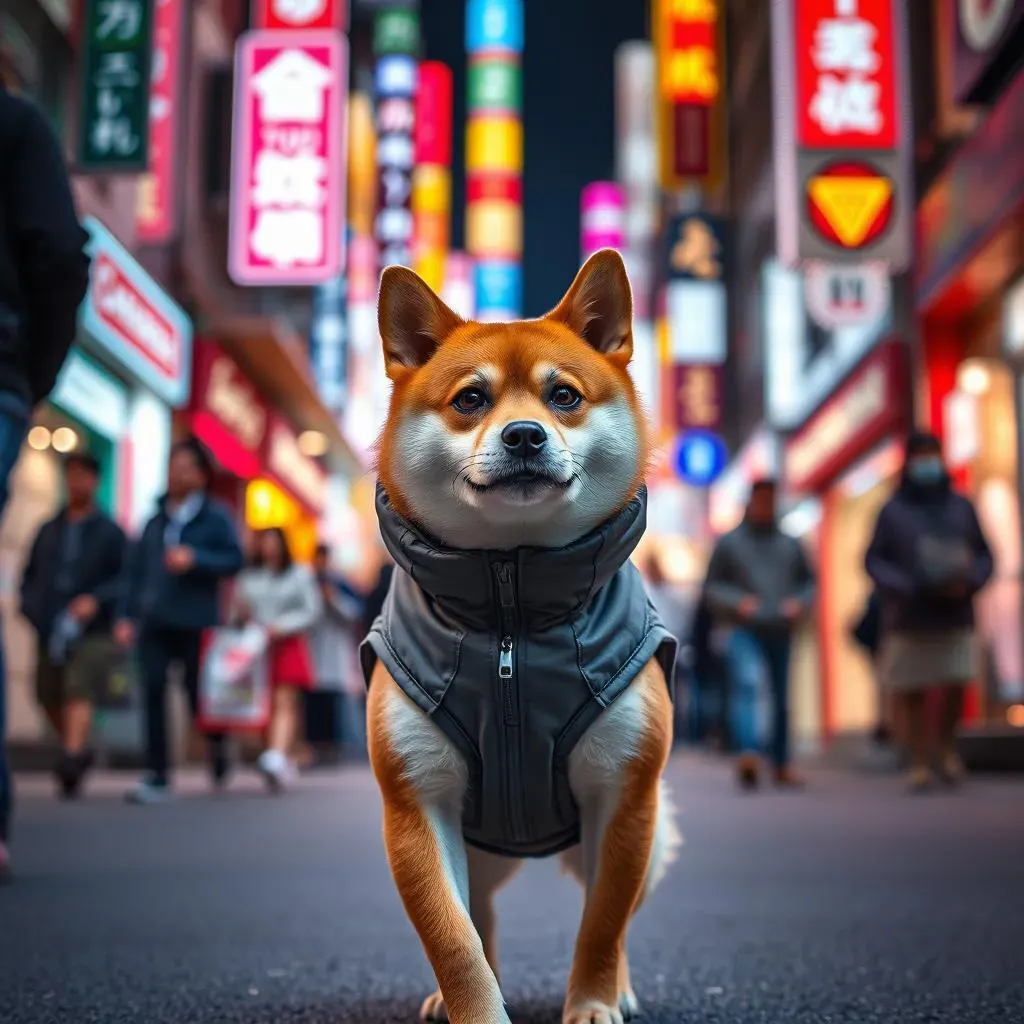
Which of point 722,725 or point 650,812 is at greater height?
point 650,812

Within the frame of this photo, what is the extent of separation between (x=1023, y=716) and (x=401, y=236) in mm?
19428

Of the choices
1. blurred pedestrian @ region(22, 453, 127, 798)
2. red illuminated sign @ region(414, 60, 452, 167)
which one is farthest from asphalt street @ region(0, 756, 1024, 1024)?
red illuminated sign @ region(414, 60, 452, 167)

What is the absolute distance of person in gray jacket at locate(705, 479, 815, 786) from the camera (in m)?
9.05

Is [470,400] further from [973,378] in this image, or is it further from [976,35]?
[973,378]

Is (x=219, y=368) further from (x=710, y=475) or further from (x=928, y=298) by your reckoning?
(x=710, y=475)

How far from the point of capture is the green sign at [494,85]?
37625mm

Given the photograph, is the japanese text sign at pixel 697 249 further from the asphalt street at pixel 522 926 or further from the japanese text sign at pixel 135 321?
the asphalt street at pixel 522 926

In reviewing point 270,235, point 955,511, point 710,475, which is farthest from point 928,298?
point 710,475

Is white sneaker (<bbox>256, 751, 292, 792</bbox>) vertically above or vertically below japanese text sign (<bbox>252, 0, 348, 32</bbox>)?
below

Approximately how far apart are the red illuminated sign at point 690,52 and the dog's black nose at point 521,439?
768 inches

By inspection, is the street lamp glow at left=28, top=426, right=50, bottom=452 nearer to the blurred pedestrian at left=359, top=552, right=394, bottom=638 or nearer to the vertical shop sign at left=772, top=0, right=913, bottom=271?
the blurred pedestrian at left=359, top=552, right=394, bottom=638

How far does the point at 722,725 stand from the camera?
15.0 meters

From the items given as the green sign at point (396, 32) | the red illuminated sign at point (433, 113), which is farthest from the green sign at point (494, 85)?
the green sign at point (396, 32)

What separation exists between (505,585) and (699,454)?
23557 millimetres
